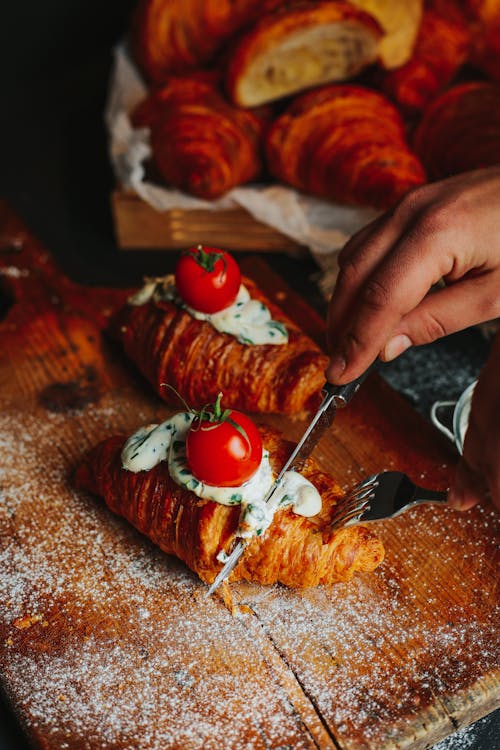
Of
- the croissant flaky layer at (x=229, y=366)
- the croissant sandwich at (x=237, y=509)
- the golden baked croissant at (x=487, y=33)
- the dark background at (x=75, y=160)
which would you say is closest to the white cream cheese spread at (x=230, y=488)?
the croissant sandwich at (x=237, y=509)

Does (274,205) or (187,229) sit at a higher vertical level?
(274,205)

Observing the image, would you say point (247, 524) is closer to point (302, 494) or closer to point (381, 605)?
point (302, 494)

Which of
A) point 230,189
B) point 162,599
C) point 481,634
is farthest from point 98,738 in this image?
point 230,189

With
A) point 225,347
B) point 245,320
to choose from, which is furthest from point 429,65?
point 225,347

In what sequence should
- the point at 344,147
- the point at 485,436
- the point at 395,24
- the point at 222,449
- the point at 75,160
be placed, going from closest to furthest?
the point at 485,436 → the point at 222,449 → the point at 344,147 → the point at 395,24 → the point at 75,160

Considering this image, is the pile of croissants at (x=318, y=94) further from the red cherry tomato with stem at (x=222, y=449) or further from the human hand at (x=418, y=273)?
the red cherry tomato with stem at (x=222, y=449)

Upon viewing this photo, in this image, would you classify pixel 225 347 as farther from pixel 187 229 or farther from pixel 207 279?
pixel 187 229
